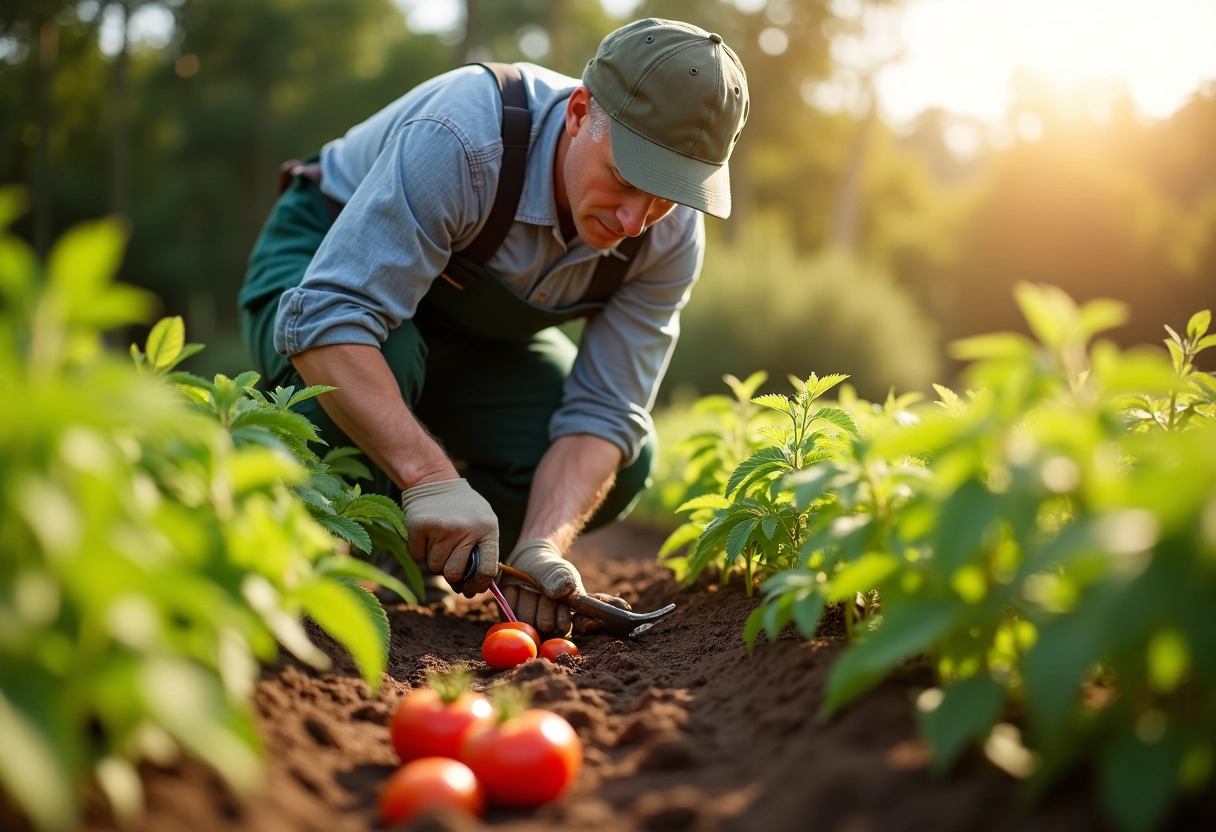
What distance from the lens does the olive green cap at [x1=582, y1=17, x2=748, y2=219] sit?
9.37ft

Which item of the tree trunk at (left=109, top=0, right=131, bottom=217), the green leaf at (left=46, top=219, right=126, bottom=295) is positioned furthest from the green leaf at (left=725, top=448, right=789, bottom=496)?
the tree trunk at (left=109, top=0, right=131, bottom=217)

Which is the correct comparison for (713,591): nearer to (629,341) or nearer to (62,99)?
(629,341)

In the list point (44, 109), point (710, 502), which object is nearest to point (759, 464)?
point (710, 502)

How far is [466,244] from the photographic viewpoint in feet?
10.6

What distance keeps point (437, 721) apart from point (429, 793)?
26 centimetres

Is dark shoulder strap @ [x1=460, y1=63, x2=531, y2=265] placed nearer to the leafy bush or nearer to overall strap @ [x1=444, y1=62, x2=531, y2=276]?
overall strap @ [x1=444, y1=62, x2=531, y2=276]

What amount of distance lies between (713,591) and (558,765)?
1.74 metres

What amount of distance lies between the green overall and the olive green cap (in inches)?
32.1

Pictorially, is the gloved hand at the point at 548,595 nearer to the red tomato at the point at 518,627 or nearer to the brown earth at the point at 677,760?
the red tomato at the point at 518,627

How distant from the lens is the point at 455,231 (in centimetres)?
313

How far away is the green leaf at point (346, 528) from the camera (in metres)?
2.37

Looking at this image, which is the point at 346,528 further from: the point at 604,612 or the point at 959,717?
the point at 959,717

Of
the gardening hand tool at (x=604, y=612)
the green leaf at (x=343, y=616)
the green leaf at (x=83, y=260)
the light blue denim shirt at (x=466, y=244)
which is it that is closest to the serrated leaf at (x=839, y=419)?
the gardening hand tool at (x=604, y=612)

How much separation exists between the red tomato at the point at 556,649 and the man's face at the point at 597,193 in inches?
47.8
